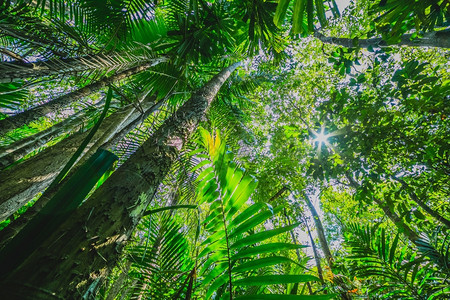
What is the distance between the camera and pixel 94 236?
0.58 metres

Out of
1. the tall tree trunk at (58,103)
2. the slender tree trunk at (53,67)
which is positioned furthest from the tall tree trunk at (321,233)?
the slender tree trunk at (53,67)

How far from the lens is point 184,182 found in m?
2.32

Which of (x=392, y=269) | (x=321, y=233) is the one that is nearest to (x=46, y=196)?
(x=392, y=269)

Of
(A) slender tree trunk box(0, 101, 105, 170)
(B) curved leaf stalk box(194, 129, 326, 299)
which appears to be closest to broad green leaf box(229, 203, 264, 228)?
(B) curved leaf stalk box(194, 129, 326, 299)

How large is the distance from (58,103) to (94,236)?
303 centimetres

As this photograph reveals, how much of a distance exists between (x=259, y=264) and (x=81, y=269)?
665mm

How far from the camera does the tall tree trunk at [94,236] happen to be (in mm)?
431

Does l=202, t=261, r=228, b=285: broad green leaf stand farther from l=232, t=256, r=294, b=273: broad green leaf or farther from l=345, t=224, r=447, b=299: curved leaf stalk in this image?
l=345, t=224, r=447, b=299: curved leaf stalk

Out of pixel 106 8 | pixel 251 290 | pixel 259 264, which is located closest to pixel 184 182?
pixel 251 290

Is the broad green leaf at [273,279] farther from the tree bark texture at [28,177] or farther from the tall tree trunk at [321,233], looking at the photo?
the tall tree trunk at [321,233]

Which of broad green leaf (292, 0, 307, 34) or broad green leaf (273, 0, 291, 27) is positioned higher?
broad green leaf (273, 0, 291, 27)

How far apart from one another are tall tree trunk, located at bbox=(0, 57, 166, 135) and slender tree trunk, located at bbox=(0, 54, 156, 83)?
1.19ft

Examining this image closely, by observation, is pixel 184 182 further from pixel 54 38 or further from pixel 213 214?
pixel 54 38

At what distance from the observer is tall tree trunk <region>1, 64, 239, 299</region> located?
43 cm
